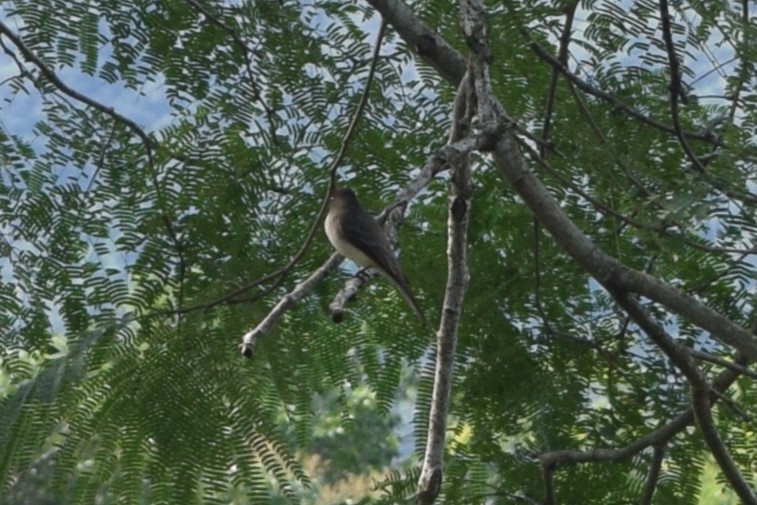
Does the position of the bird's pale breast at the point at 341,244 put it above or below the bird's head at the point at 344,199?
below

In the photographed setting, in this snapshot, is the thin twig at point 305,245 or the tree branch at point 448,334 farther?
the thin twig at point 305,245

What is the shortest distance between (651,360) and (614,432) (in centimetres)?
33

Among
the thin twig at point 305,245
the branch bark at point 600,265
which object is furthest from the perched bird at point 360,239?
the branch bark at point 600,265

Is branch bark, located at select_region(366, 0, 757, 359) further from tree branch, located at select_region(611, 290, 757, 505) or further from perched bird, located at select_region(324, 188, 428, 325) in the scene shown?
perched bird, located at select_region(324, 188, 428, 325)

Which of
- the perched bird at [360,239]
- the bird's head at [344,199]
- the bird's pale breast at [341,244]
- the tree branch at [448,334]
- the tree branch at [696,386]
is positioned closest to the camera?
the tree branch at [448,334]

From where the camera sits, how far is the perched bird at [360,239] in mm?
4434

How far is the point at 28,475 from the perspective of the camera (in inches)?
163

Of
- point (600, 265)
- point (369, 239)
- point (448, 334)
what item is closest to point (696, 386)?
point (600, 265)

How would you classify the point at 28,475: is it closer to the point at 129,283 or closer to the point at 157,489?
the point at 157,489

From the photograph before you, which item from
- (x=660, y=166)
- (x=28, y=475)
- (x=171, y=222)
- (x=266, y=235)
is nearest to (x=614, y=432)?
(x=660, y=166)

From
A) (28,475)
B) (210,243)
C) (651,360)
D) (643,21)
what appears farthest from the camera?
(651,360)

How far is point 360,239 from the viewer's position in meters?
4.69

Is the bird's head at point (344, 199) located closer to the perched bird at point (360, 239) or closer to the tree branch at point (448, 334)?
the perched bird at point (360, 239)

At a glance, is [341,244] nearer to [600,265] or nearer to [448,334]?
[600,265]
